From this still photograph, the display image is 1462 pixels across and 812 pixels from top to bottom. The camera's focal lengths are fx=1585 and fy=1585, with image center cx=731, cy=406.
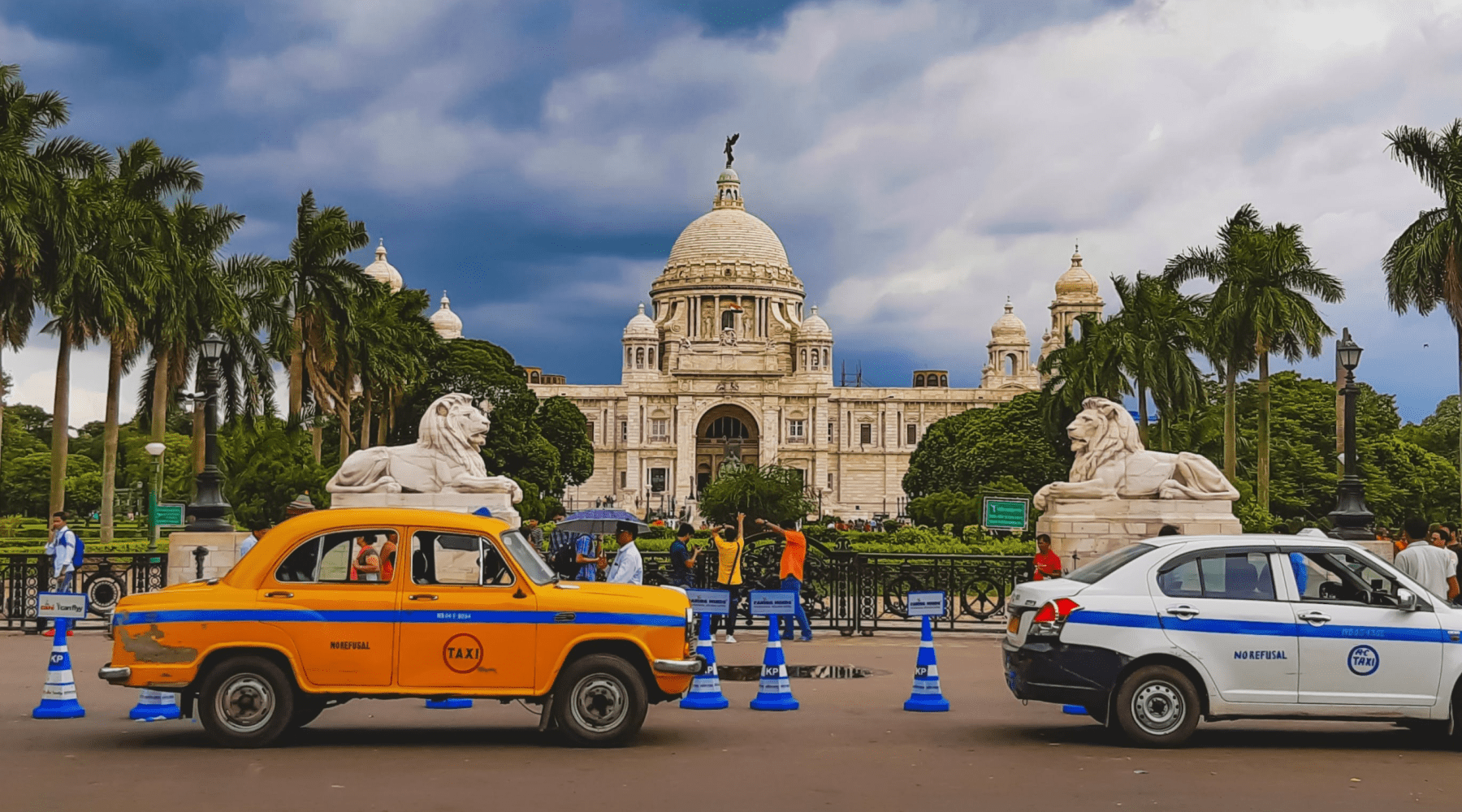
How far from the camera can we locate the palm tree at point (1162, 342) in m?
44.1

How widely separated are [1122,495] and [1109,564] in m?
12.9

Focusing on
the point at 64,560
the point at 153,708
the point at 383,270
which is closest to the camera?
the point at 153,708

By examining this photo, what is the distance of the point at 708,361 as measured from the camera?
12081 cm

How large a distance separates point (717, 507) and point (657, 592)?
47985 millimetres

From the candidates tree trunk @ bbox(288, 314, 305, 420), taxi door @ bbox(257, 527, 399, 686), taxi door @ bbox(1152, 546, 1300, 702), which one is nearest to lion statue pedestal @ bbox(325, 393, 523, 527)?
taxi door @ bbox(257, 527, 399, 686)

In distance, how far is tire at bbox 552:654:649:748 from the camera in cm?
1103

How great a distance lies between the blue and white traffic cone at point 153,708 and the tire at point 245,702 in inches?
61.3

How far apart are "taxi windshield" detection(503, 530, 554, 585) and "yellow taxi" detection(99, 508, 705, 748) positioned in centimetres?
4

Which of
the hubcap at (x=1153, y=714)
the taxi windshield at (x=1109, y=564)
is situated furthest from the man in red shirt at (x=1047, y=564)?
the hubcap at (x=1153, y=714)

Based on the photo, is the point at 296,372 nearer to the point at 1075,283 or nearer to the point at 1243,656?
the point at 1243,656

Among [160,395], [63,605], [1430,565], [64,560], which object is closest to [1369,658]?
[1430,565]

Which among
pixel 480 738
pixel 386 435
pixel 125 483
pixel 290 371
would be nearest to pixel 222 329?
pixel 290 371

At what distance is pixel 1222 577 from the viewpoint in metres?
11.4

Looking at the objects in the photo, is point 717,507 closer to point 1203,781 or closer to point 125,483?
point 125,483
